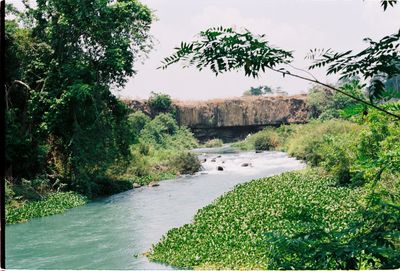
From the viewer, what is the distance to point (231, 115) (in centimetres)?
2095

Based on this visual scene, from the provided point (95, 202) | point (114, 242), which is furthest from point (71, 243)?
point (95, 202)

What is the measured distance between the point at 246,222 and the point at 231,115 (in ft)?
44.7

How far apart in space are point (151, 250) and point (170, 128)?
11.9 metres

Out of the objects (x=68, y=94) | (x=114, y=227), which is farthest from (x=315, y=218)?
(x=68, y=94)

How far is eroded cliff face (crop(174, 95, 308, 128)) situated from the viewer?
65.2ft

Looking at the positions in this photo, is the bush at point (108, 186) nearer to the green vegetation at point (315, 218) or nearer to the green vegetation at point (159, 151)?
the green vegetation at point (159, 151)

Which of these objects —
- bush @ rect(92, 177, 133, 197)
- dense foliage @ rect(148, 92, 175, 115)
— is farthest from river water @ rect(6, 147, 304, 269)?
dense foliage @ rect(148, 92, 175, 115)

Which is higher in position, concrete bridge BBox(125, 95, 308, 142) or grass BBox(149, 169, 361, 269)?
concrete bridge BBox(125, 95, 308, 142)

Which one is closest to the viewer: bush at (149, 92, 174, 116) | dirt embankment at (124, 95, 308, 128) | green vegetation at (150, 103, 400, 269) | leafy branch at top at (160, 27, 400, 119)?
leafy branch at top at (160, 27, 400, 119)

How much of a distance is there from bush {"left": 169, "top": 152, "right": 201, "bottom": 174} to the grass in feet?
17.8

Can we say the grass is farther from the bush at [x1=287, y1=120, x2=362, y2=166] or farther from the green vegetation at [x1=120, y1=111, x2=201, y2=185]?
the green vegetation at [x1=120, y1=111, x2=201, y2=185]

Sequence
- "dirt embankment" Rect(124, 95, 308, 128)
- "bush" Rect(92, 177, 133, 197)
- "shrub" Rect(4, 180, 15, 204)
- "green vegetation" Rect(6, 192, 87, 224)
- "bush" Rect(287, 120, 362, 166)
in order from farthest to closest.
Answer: "dirt embankment" Rect(124, 95, 308, 128) → "bush" Rect(92, 177, 133, 197) → "bush" Rect(287, 120, 362, 166) → "shrub" Rect(4, 180, 15, 204) → "green vegetation" Rect(6, 192, 87, 224)

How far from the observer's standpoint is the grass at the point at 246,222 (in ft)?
19.7

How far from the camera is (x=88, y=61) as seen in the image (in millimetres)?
12219
